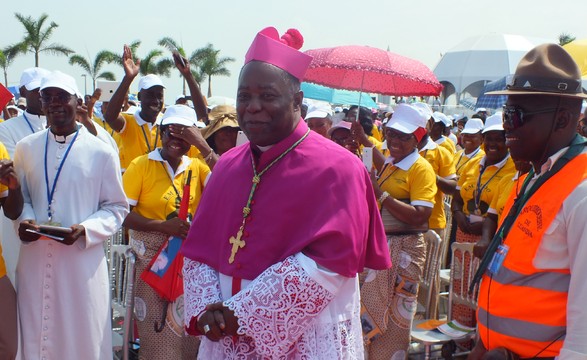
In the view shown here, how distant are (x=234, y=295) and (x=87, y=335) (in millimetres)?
2180

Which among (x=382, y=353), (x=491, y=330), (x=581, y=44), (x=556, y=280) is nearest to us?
(x=556, y=280)

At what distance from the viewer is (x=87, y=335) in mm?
4277

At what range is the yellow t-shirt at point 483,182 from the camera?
5.90 m

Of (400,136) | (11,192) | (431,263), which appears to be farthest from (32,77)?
(431,263)

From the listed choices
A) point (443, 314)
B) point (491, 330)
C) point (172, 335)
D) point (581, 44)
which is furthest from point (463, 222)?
point (581, 44)

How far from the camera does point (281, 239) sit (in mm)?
2543

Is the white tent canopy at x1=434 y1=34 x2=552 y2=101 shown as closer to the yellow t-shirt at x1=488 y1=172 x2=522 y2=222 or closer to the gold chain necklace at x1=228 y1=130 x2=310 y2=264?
the yellow t-shirt at x1=488 y1=172 x2=522 y2=222

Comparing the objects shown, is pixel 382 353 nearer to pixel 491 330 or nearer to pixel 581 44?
pixel 491 330

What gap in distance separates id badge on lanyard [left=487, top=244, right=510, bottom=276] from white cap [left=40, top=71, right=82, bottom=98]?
9.71 ft

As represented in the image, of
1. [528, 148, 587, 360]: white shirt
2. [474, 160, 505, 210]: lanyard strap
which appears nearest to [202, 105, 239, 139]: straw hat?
[474, 160, 505, 210]: lanyard strap

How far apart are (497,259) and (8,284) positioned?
267 cm

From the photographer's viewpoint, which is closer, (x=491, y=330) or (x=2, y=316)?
(x=491, y=330)

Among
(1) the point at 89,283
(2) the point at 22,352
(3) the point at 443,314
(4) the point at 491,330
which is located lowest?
(3) the point at 443,314

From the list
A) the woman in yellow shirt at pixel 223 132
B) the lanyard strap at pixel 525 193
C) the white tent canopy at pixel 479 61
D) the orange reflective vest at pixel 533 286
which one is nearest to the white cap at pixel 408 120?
the woman in yellow shirt at pixel 223 132
